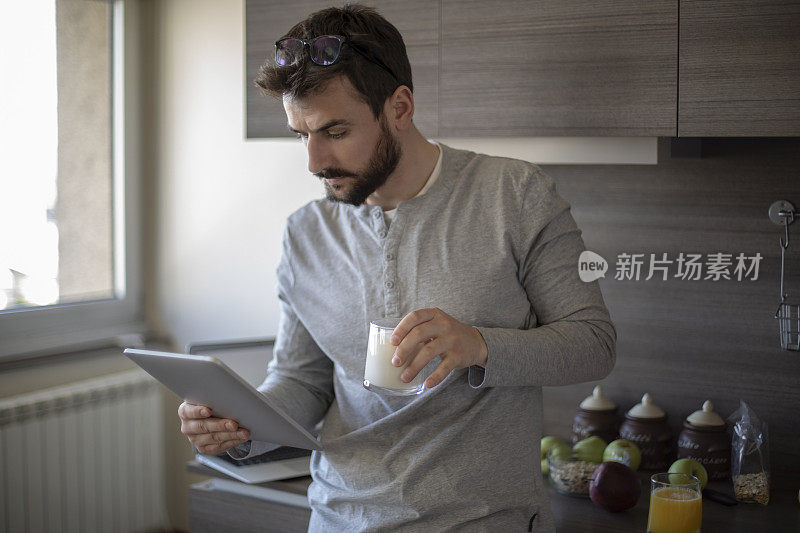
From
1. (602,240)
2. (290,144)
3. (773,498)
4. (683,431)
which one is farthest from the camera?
(290,144)

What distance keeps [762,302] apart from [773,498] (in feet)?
1.50

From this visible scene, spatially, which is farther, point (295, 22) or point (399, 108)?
point (295, 22)

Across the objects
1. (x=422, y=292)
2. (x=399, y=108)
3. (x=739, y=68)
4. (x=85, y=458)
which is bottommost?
(x=85, y=458)

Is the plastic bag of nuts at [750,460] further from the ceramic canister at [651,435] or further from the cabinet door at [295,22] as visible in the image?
the cabinet door at [295,22]

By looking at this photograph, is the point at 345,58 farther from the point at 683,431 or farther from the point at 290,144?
the point at 290,144

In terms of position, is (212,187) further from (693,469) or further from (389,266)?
(693,469)

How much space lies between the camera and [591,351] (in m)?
1.33

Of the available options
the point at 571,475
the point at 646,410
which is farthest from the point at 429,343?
the point at 646,410

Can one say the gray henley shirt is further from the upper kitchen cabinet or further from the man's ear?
the upper kitchen cabinet

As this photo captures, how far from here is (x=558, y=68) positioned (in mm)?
1742

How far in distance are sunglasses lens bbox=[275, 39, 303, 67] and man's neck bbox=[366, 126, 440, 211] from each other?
242 mm

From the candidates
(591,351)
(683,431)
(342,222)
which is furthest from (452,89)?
(683,431)

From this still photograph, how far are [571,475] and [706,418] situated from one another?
0.36m

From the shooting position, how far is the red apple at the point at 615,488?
1.66 m
